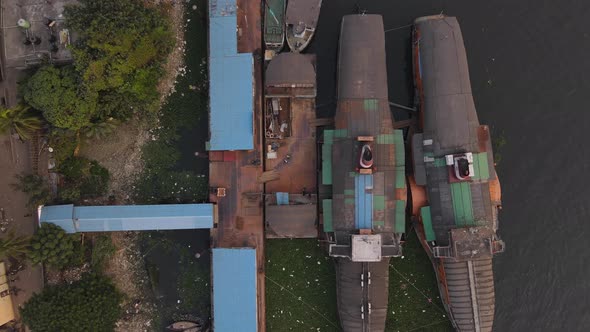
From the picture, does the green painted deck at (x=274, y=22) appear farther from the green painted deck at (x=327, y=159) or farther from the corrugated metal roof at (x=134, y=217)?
the corrugated metal roof at (x=134, y=217)

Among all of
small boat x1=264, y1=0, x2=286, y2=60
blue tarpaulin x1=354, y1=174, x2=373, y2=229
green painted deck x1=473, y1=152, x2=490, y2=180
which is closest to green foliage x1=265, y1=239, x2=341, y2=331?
blue tarpaulin x1=354, y1=174, x2=373, y2=229

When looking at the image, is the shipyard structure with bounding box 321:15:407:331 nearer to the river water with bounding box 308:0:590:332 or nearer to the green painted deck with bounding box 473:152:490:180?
the river water with bounding box 308:0:590:332

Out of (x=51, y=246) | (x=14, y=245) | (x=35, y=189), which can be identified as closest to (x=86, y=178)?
(x=35, y=189)

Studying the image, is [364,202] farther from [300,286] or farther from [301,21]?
[301,21]

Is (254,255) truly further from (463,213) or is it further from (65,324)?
(463,213)

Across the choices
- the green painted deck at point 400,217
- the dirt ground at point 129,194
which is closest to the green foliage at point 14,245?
the dirt ground at point 129,194
